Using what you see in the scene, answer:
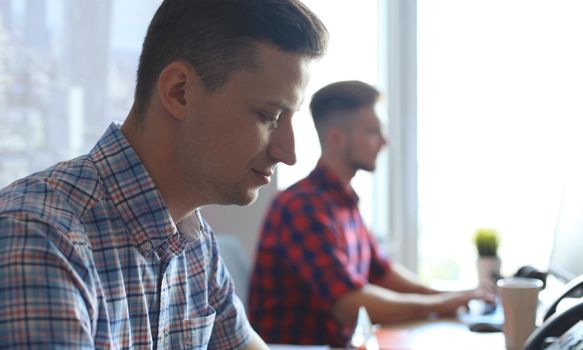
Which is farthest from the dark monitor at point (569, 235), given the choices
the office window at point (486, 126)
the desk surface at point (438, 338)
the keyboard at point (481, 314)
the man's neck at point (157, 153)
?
the office window at point (486, 126)

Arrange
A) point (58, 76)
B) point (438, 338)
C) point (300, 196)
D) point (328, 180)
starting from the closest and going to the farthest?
1. point (58, 76)
2. point (438, 338)
3. point (300, 196)
4. point (328, 180)

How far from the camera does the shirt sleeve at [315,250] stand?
85.9 inches

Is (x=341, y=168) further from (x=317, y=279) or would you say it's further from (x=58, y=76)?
(x=58, y=76)

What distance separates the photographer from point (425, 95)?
397 cm

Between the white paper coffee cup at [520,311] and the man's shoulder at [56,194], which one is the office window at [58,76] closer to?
the man's shoulder at [56,194]

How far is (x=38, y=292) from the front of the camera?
2.62 ft

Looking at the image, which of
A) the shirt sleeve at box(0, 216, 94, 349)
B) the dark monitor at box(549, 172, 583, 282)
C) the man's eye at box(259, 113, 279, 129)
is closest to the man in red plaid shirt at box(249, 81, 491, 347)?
the dark monitor at box(549, 172, 583, 282)

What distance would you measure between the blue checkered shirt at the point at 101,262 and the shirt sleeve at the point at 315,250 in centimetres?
93

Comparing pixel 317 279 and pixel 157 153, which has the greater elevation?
pixel 157 153

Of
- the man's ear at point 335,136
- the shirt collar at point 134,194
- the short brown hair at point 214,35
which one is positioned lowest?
the man's ear at point 335,136

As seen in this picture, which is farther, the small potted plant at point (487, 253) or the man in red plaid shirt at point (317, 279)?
the small potted plant at point (487, 253)

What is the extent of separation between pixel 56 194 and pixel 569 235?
3.61 feet

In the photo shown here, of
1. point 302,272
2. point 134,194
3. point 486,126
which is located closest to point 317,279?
point 302,272

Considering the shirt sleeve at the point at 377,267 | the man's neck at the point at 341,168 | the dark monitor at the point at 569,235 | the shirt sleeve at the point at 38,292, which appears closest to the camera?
the shirt sleeve at the point at 38,292
